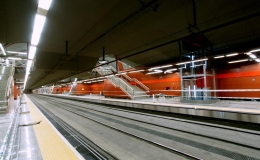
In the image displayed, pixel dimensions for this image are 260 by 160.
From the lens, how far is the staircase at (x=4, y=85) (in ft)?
29.1

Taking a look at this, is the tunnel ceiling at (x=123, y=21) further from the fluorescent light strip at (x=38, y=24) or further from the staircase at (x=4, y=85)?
the staircase at (x=4, y=85)

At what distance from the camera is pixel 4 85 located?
1133cm

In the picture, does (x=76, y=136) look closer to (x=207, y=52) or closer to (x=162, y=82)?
(x=207, y=52)

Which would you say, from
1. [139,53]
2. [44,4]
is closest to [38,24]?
[44,4]

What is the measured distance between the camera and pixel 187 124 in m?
7.47

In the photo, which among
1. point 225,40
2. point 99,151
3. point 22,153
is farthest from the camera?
point 225,40

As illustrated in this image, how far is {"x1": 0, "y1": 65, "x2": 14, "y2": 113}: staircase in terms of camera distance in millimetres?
8872

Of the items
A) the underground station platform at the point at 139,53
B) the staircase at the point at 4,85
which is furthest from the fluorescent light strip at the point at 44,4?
the staircase at the point at 4,85

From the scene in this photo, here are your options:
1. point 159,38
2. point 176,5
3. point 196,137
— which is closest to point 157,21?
point 176,5

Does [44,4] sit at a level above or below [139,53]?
above

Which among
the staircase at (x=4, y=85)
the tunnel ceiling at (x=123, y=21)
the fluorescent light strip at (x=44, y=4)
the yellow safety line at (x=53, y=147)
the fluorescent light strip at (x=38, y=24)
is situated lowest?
the yellow safety line at (x=53, y=147)

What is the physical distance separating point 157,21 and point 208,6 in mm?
2083

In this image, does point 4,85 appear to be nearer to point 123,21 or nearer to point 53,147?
point 53,147

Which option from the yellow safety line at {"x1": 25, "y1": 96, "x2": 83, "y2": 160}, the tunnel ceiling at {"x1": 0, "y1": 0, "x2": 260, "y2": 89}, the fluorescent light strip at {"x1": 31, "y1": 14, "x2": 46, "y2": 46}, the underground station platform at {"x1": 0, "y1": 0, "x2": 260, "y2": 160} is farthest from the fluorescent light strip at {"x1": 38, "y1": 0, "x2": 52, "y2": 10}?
the yellow safety line at {"x1": 25, "y1": 96, "x2": 83, "y2": 160}
